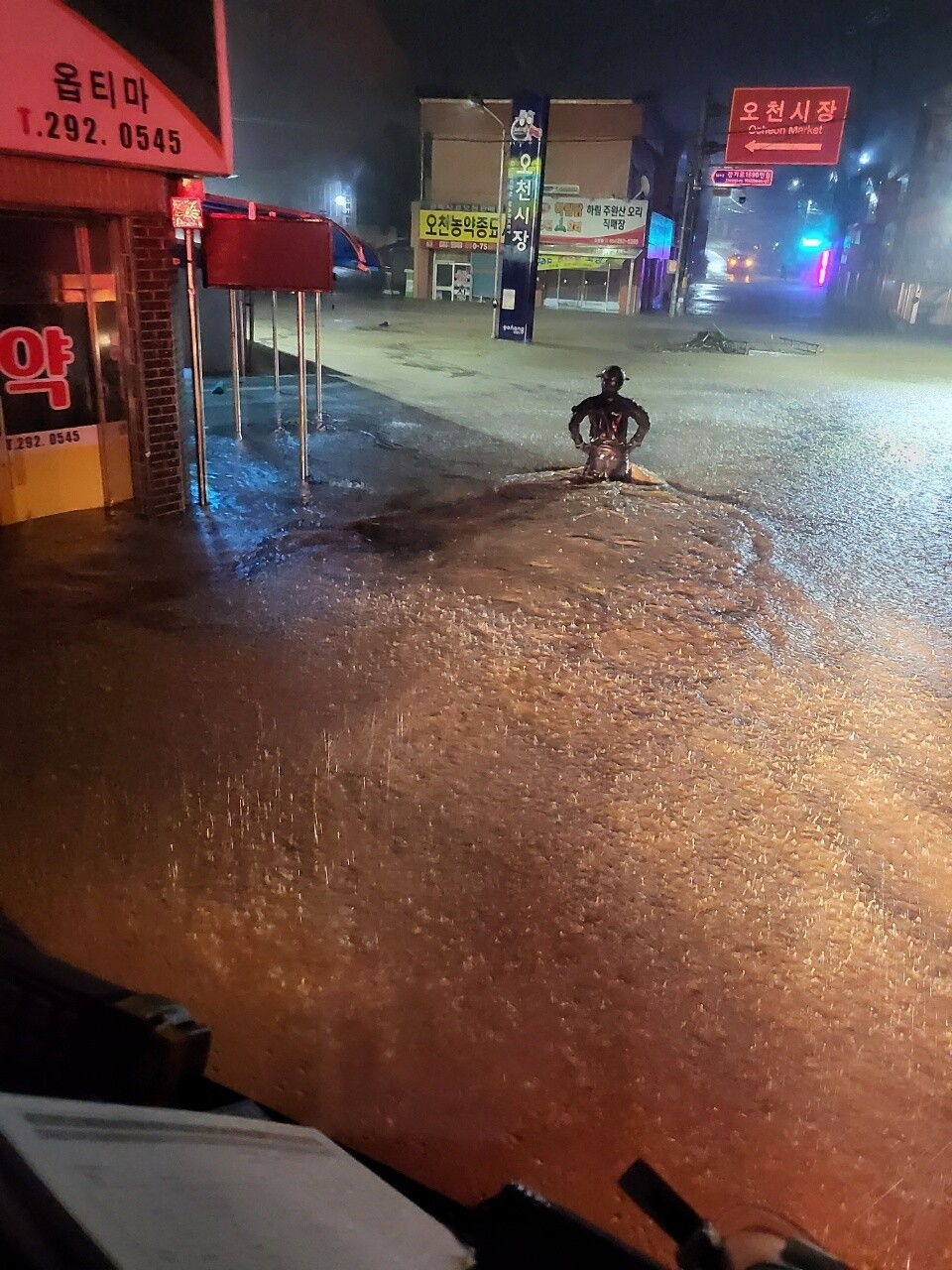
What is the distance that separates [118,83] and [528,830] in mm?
6212

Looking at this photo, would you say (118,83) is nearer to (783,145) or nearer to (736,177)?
(783,145)

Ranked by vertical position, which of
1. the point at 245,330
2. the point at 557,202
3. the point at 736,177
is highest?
the point at 736,177

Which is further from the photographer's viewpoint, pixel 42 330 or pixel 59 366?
pixel 59 366

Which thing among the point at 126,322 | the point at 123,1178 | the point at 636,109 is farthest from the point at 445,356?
the point at 636,109

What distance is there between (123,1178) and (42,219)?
294 inches

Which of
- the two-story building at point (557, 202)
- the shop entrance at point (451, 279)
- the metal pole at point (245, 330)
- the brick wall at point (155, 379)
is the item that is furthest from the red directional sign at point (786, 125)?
the brick wall at point (155, 379)

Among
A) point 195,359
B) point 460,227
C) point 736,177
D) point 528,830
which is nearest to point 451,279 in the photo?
point 460,227

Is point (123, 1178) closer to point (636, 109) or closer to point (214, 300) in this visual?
point (214, 300)

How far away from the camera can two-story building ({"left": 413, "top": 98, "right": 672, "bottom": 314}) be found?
40.6m

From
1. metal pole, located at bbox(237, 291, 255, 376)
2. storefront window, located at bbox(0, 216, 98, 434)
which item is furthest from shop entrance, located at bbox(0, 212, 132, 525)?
metal pole, located at bbox(237, 291, 255, 376)

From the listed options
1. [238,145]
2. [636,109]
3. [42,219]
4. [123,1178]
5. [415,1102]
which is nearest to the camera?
[123,1178]

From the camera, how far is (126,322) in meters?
7.67

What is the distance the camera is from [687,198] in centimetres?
3766

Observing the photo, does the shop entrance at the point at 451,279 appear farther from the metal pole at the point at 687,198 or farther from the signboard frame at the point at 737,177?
the signboard frame at the point at 737,177
